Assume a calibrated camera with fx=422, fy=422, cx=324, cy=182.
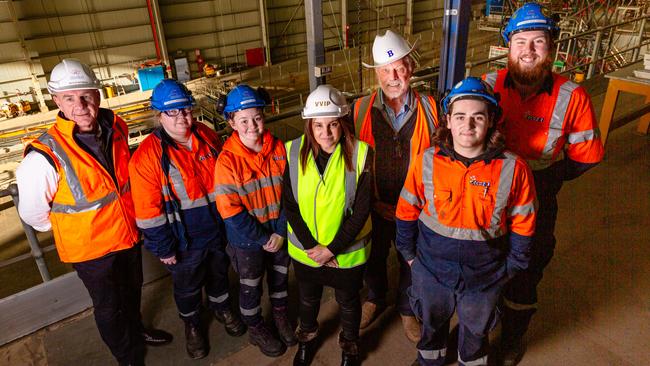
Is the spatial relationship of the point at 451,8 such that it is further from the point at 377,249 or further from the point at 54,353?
the point at 54,353

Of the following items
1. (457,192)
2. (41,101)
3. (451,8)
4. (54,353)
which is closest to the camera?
(457,192)

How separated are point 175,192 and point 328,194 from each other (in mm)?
887

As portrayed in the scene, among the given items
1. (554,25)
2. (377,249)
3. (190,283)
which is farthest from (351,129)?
(190,283)

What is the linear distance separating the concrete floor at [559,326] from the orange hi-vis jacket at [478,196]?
1.15 meters

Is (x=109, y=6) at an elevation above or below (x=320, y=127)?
above

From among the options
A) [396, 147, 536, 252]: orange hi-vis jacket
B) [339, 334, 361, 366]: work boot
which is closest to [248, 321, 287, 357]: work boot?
[339, 334, 361, 366]: work boot

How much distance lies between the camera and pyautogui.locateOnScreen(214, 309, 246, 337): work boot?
294 centimetres

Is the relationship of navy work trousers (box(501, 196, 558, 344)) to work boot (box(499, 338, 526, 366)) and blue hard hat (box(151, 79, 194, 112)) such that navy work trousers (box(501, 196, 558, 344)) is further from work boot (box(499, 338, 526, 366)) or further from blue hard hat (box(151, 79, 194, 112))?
blue hard hat (box(151, 79, 194, 112))

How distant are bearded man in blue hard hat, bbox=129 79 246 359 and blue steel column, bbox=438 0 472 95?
7.74 feet

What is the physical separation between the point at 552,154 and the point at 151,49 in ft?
50.2

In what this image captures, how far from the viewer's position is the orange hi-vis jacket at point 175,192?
2.30 m

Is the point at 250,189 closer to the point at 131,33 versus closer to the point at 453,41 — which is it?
the point at 453,41

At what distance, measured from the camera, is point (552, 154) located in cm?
227

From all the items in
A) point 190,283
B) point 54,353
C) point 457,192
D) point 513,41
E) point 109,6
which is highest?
point 109,6
